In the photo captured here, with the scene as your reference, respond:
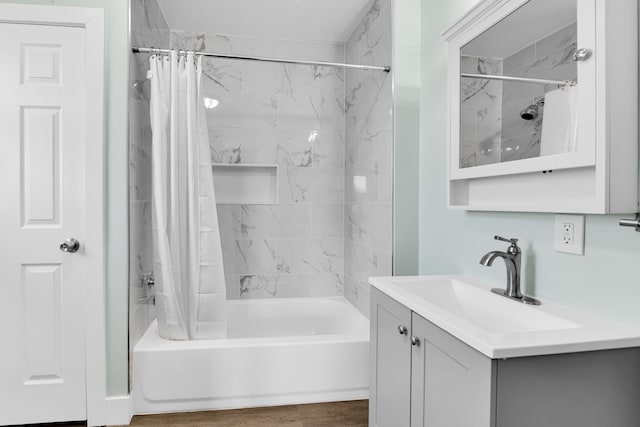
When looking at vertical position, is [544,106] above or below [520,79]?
below

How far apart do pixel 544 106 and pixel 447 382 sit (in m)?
0.90

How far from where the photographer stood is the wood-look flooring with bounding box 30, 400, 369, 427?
1989mm

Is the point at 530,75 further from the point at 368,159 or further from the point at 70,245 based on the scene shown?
the point at 70,245

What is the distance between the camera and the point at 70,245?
1949 mm

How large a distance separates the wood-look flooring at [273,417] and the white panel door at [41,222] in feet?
0.79

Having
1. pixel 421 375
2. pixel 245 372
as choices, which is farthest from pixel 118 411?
pixel 421 375

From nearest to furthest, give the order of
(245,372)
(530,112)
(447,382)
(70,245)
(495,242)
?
(447,382)
(530,112)
(495,242)
(70,245)
(245,372)

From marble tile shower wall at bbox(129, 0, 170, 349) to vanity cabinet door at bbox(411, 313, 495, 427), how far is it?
150 cm

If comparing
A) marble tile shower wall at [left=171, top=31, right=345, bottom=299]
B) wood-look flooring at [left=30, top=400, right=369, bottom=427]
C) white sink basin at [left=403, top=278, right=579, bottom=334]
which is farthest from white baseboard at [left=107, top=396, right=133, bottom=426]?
white sink basin at [left=403, top=278, right=579, bottom=334]

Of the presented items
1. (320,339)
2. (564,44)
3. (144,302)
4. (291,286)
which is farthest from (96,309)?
(564,44)

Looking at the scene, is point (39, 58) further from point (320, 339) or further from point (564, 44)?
point (564, 44)

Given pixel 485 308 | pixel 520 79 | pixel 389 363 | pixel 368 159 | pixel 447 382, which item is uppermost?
pixel 520 79

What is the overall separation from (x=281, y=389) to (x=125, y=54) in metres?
1.94

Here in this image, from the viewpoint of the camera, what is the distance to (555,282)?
1.28 metres
